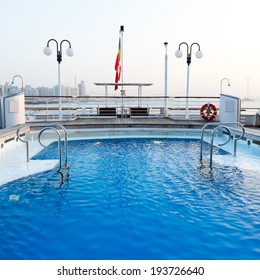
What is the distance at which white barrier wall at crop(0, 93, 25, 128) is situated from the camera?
924cm

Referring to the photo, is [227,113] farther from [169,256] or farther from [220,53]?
[220,53]

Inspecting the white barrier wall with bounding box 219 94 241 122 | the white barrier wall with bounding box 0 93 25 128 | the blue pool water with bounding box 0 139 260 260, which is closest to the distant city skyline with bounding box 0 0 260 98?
the white barrier wall with bounding box 219 94 241 122

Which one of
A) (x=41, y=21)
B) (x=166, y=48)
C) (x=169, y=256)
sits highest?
(x=41, y=21)

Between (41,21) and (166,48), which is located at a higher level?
(41,21)

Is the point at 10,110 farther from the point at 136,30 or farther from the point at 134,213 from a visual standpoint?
the point at 136,30

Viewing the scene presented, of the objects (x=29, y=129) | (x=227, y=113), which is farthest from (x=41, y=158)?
(x=227, y=113)

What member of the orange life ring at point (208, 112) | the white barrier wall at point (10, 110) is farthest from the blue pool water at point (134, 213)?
the orange life ring at point (208, 112)

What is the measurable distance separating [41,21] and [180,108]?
319 inches

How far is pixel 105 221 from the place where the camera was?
10.5 feet

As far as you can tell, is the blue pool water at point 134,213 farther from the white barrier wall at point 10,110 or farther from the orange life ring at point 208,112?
the orange life ring at point 208,112

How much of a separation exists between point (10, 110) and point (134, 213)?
7.32 m

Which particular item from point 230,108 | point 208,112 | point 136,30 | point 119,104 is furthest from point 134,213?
point 136,30

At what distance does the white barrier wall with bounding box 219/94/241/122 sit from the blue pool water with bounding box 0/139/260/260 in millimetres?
4809

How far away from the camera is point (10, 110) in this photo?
9.29m
